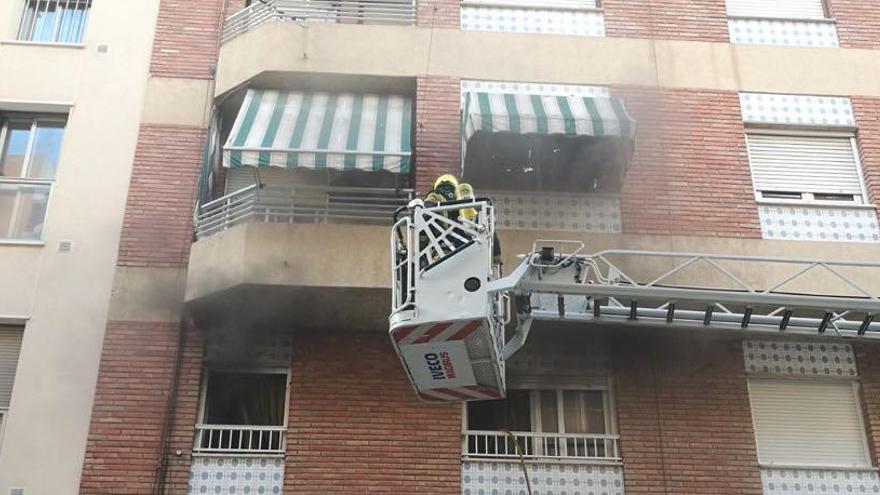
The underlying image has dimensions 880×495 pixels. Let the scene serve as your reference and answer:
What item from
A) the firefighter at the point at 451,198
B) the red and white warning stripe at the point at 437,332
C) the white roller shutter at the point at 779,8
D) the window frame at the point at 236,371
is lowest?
the red and white warning stripe at the point at 437,332

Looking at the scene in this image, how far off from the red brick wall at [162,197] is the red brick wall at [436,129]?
A: 261 cm

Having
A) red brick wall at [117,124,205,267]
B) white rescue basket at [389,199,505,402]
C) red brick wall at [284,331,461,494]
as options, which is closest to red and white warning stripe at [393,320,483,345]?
white rescue basket at [389,199,505,402]

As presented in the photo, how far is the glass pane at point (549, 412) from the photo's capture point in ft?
31.2

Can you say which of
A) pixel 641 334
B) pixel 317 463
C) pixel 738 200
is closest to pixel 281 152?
pixel 317 463

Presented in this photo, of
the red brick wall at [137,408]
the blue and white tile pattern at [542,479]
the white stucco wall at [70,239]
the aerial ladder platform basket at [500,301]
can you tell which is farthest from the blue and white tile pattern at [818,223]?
the white stucco wall at [70,239]

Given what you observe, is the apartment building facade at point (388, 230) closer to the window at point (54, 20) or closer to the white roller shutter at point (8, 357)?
the white roller shutter at point (8, 357)

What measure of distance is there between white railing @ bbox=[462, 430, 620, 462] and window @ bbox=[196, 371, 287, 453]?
204cm

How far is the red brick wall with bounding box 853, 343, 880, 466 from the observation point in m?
9.27

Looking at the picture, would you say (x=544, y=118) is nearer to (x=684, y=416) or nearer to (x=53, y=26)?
(x=684, y=416)

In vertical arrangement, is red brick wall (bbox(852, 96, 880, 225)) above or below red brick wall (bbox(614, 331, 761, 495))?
above

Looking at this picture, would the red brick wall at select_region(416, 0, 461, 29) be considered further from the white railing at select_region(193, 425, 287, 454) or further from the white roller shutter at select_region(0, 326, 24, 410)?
the white roller shutter at select_region(0, 326, 24, 410)

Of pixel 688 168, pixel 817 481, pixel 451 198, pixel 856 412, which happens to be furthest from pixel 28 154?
pixel 856 412

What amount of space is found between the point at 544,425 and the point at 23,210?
21.1ft

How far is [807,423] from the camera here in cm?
946
